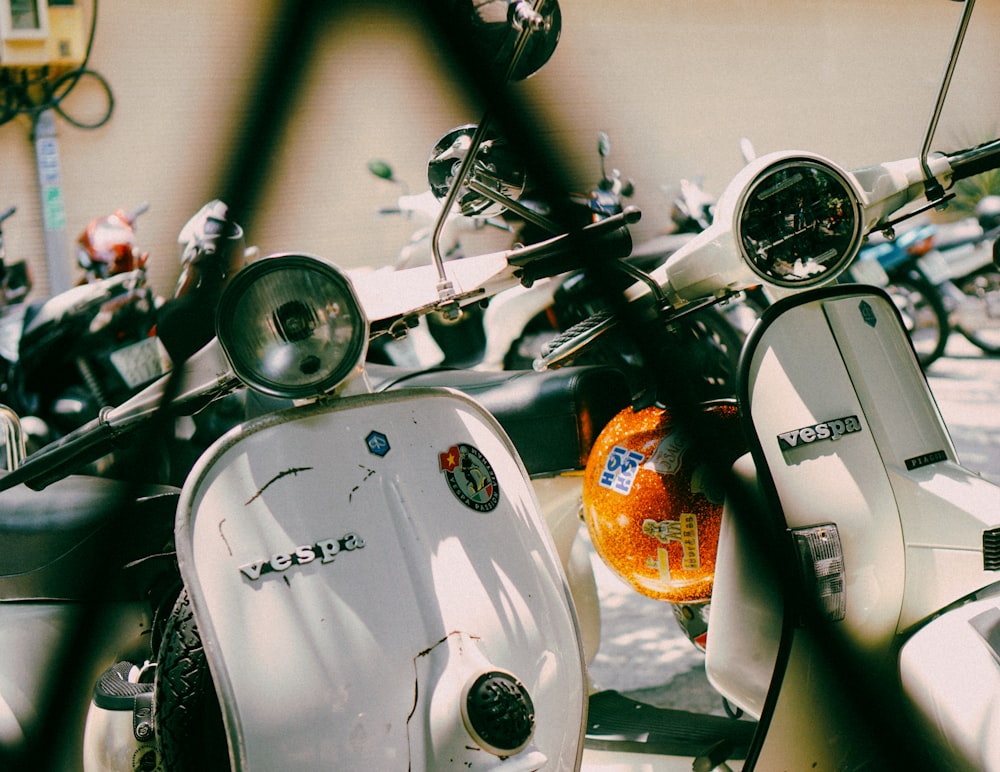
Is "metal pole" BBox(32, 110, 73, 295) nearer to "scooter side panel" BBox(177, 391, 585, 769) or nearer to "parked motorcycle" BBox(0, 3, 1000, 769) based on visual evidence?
"parked motorcycle" BBox(0, 3, 1000, 769)

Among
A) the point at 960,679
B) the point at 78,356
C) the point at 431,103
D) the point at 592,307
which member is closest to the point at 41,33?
the point at 78,356

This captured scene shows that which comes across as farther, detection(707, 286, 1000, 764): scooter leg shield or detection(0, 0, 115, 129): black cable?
detection(0, 0, 115, 129): black cable

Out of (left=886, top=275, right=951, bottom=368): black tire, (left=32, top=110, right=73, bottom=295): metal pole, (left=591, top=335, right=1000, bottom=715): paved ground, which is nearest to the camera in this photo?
(left=591, top=335, right=1000, bottom=715): paved ground

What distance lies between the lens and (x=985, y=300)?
17.1 ft

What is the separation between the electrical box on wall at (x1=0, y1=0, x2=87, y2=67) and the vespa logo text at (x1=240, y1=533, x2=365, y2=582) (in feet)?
9.59

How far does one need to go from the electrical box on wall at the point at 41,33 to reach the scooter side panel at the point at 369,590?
283cm

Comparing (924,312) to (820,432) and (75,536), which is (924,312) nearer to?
(820,432)

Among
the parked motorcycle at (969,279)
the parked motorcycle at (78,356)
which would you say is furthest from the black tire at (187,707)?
the parked motorcycle at (969,279)

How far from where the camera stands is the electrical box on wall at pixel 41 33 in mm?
3545

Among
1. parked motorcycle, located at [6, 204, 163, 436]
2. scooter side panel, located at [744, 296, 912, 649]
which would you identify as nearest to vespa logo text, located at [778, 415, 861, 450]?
scooter side panel, located at [744, 296, 912, 649]

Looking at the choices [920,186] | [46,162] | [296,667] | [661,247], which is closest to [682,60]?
[661,247]

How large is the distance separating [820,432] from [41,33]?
3.83 metres

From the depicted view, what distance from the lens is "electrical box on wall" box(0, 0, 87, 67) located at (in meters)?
3.54

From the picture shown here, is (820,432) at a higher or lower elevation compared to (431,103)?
lower
